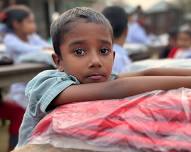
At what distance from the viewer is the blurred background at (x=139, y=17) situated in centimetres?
514

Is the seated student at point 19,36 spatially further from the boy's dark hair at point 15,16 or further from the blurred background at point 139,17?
the blurred background at point 139,17

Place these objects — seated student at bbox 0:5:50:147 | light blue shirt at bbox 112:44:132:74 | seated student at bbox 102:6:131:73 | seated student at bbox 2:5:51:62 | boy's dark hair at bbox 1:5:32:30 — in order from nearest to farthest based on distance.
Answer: light blue shirt at bbox 112:44:132:74 → seated student at bbox 102:6:131:73 → seated student at bbox 0:5:50:147 → seated student at bbox 2:5:51:62 → boy's dark hair at bbox 1:5:32:30

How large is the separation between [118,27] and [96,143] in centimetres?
242

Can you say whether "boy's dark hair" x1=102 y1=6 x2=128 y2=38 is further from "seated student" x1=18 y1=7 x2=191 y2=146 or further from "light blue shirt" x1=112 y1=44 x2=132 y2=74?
"seated student" x1=18 y1=7 x2=191 y2=146

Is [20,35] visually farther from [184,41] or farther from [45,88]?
[45,88]

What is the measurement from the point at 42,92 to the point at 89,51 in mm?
172

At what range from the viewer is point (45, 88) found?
1.23 meters

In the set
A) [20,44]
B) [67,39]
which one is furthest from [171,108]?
[20,44]

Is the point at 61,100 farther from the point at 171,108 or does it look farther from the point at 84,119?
the point at 171,108


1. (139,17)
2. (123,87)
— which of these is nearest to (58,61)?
(123,87)

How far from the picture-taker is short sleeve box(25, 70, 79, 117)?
120 cm

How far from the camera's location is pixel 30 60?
138 inches

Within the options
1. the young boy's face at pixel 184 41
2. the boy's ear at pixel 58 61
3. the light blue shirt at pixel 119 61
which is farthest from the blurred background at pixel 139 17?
the boy's ear at pixel 58 61

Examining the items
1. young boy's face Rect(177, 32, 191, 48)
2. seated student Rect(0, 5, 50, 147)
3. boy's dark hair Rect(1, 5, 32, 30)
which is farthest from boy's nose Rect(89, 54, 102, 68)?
young boy's face Rect(177, 32, 191, 48)
